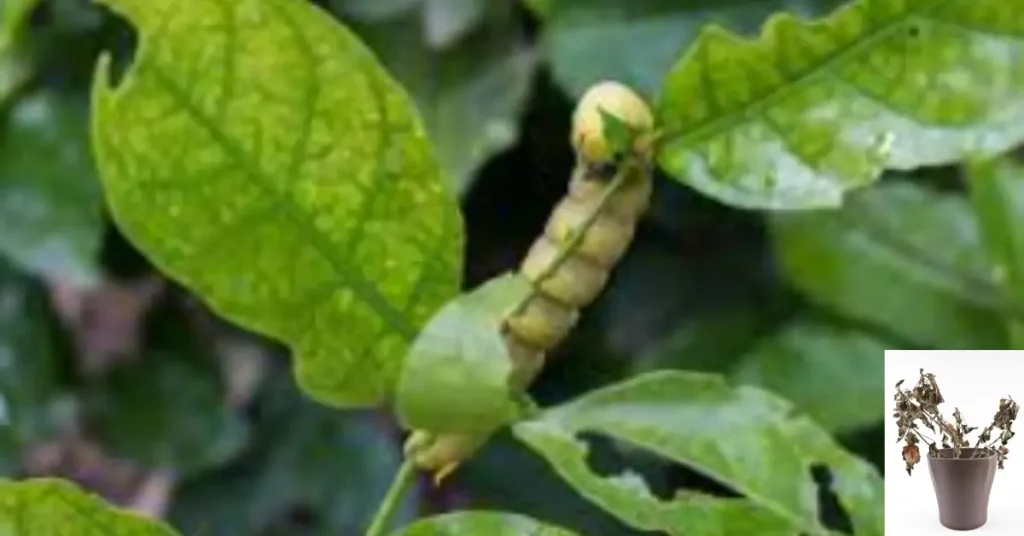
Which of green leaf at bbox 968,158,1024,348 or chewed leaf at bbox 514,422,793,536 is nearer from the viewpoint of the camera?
chewed leaf at bbox 514,422,793,536

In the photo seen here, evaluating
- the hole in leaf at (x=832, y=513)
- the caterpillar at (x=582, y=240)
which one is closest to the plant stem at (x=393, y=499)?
the caterpillar at (x=582, y=240)

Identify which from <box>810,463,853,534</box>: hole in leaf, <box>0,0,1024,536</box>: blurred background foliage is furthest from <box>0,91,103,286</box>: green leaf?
<box>810,463,853,534</box>: hole in leaf

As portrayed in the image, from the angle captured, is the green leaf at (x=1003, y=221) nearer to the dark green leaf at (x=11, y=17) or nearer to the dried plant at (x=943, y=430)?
the dried plant at (x=943, y=430)

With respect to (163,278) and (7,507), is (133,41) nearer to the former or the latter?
(163,278)

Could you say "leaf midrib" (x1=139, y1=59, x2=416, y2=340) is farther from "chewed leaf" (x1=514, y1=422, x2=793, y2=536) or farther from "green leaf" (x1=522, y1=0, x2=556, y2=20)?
"green leaf" (x1=522, y1=0, x2=556, y2=20)

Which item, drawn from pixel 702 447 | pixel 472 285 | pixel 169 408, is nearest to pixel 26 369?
pixel 169 408

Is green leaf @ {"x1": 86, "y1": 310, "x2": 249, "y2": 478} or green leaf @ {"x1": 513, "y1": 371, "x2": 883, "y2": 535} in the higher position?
green leaf @ {"x1": 513, "y1": 371, "x2": 883, "y2": 535}
